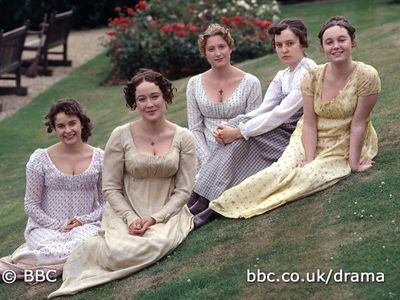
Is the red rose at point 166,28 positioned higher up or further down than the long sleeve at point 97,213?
further down

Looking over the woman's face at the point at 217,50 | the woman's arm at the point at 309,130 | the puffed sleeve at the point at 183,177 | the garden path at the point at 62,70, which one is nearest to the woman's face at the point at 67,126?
the puffed sleeve at the point at 183,177

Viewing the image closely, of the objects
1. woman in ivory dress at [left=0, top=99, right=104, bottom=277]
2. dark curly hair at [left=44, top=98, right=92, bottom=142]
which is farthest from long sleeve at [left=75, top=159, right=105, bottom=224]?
dark curly hair at [left=44, top=98, right=92, bottom=142]

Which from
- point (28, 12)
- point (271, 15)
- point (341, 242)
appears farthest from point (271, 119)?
point (28, 12)

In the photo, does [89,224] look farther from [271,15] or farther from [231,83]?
[271,15]

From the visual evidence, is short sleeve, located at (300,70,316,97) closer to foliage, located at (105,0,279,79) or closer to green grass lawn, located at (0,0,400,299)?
green grass lawn, located at (0,0,400,299)

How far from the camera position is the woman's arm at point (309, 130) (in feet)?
20.9

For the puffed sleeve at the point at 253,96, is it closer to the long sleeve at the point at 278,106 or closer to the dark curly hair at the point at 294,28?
the long sleeve at the point at 278,106

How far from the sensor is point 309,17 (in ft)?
64.1

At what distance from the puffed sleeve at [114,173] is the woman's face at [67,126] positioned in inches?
12.0

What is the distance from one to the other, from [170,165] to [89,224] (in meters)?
0.69

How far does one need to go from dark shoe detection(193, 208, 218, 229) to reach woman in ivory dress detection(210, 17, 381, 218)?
91 mm

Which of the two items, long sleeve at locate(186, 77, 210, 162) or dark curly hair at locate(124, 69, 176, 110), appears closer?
dark curly hair at locate(124, 69, 176, 110)

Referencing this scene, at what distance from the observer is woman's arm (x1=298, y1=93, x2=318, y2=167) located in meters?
6.38

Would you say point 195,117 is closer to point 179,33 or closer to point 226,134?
point 226,134
